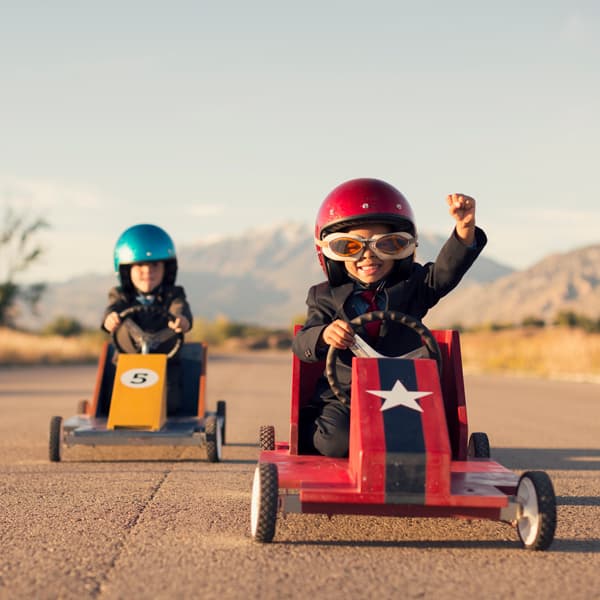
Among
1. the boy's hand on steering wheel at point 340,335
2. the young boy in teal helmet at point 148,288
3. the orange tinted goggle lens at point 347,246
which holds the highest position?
the young boy in teal helmet at point 148,288

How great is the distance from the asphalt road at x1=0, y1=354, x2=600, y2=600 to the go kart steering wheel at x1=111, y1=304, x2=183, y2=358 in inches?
39.5

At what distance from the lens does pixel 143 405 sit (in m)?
8.00

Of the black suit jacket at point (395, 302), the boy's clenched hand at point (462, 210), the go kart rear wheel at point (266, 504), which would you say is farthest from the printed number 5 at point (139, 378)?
the go kart rear wheel at point (266, 504)

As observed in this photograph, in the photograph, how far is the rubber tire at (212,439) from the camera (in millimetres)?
7588

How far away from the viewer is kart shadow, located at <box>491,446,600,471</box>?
785 cm

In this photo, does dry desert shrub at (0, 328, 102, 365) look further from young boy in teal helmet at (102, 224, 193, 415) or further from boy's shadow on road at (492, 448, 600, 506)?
boy's shadow on road at (492, 448, 600, 506)

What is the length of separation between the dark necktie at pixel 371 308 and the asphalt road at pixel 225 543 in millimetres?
1083

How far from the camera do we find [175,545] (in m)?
4.55

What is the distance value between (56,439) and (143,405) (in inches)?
29.3

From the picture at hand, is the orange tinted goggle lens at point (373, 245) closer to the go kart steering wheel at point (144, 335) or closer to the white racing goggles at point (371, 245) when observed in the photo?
the white racing goggles at point (371, 245)

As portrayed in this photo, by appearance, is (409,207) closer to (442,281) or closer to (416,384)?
(442,281)

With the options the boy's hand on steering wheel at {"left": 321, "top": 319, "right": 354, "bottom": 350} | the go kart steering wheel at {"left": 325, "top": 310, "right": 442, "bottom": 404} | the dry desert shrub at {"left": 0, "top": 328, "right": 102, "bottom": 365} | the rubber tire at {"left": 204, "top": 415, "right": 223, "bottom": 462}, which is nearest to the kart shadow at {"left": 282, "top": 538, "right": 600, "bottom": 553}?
the go kart steering wheel at {"left": 325, "top": 310, "right": 442, "bottom": 404}

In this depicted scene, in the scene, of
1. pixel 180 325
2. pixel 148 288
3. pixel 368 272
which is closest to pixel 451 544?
→ pixel 368 272

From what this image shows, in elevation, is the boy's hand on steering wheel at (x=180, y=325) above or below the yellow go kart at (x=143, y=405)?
above
